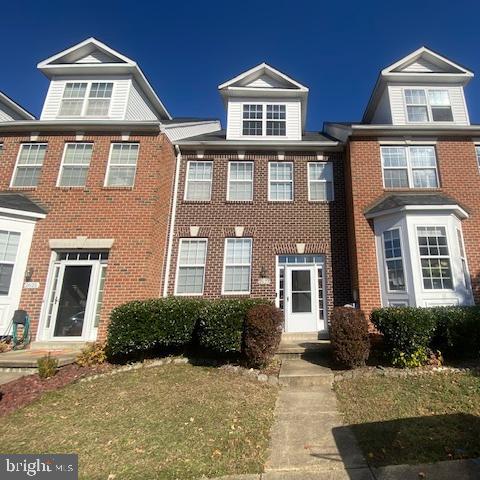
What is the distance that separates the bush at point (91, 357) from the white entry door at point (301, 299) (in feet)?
19.2

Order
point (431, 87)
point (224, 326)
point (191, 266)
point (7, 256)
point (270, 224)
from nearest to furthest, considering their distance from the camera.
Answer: point (224, 326) < point (7, 256) < point (191, 266) < point (270, 224) < point (431, 87)

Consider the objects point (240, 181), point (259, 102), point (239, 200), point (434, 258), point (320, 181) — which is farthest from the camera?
point (259, 102)

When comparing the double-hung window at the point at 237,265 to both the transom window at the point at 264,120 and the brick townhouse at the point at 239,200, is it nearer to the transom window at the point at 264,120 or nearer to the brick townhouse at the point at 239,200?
the brick townhouse at the point at 239,200

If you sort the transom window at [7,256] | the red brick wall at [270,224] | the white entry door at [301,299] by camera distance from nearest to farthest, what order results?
the transom window at [7,256], the white entry door at [301,299], the red brick wall at [270,224]

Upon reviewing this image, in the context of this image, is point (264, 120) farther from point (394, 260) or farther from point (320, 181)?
point (394, 260)

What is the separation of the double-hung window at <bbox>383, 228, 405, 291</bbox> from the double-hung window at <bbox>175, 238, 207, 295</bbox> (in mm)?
6312

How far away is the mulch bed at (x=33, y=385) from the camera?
579 centimetres

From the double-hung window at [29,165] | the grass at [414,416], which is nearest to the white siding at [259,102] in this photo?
the double-hung window at [29,165]

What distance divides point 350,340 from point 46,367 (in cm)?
694

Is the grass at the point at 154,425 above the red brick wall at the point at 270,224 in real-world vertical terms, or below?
below

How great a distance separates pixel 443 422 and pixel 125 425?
4.94m

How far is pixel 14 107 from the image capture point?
14312mm

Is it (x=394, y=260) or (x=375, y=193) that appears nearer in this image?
(x=394, y=260)

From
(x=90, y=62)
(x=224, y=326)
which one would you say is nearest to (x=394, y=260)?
(x=224, y=326)
